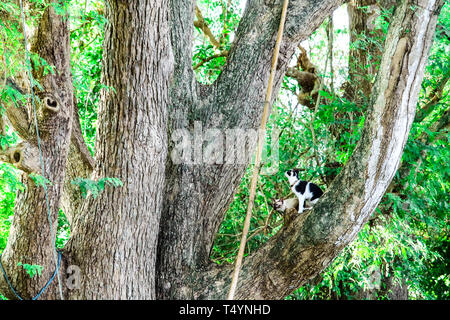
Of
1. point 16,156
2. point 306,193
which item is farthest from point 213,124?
point 16,156

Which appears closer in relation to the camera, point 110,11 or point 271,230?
point 110,11

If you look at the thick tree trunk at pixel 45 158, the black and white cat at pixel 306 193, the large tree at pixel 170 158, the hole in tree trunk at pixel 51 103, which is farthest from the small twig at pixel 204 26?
the hole in tree trunk at pixel 51 103

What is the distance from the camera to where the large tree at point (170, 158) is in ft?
8.23

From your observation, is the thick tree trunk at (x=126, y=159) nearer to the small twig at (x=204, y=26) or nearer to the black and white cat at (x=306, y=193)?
the black and white cat at (x=306, y=193)

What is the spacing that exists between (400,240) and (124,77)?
2.58 metres

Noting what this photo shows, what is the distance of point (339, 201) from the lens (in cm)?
279

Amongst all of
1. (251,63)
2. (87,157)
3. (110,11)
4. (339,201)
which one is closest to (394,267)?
(339,201)

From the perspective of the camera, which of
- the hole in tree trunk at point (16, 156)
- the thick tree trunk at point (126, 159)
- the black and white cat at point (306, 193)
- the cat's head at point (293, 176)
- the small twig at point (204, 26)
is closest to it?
the hole in tree trunk at point (16, 156)

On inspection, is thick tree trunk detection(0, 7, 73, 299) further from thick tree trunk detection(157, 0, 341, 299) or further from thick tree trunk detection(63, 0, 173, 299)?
thick tree trunk detection(157, 0, 341, 299)

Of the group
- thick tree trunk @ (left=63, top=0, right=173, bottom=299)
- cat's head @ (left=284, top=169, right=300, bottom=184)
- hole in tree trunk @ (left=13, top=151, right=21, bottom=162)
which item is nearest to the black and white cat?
cat's head @ (left=284, top=169, right=300, bottom=184)

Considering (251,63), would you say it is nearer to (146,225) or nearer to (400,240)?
(146,225)

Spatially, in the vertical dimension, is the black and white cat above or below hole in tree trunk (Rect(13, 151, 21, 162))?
below

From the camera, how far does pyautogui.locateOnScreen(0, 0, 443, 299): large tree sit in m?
2.51

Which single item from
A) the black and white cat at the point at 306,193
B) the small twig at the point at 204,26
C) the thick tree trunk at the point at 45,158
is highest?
the small twig at the point at 204,26
